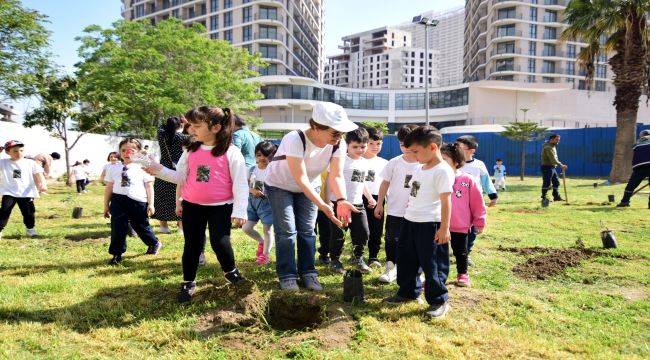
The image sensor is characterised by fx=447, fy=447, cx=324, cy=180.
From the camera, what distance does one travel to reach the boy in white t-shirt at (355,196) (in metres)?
5.05

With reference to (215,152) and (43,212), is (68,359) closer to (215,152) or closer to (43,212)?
(215,152)

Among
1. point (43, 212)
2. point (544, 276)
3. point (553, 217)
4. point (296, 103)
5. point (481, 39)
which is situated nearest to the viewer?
point (544, 276)

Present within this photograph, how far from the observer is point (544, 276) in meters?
4.96

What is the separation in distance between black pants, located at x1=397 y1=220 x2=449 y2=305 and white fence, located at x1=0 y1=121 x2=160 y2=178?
13.0m

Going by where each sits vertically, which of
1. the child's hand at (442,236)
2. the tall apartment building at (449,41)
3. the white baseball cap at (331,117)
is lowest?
the child's hand at (442,236)

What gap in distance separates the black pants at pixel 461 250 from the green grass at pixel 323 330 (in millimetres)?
234

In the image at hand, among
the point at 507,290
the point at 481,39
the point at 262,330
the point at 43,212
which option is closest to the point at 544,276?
the point at 507,290

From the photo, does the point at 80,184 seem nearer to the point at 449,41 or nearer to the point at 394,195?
the point at 394,195

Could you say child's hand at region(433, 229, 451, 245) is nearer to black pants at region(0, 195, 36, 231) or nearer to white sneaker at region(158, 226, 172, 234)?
white sneaker at region(158, 226, 172, 234)

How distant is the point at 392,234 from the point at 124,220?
3.18 m

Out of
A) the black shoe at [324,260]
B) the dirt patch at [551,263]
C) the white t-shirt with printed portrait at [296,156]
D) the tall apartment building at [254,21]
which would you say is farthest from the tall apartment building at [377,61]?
the white t-shirt with printed portrait at [296,156]

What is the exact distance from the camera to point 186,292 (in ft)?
12.8

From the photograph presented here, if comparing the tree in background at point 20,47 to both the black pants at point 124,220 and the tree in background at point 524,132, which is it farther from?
the tree in background at point 524,132

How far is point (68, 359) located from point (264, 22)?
62055 mm
